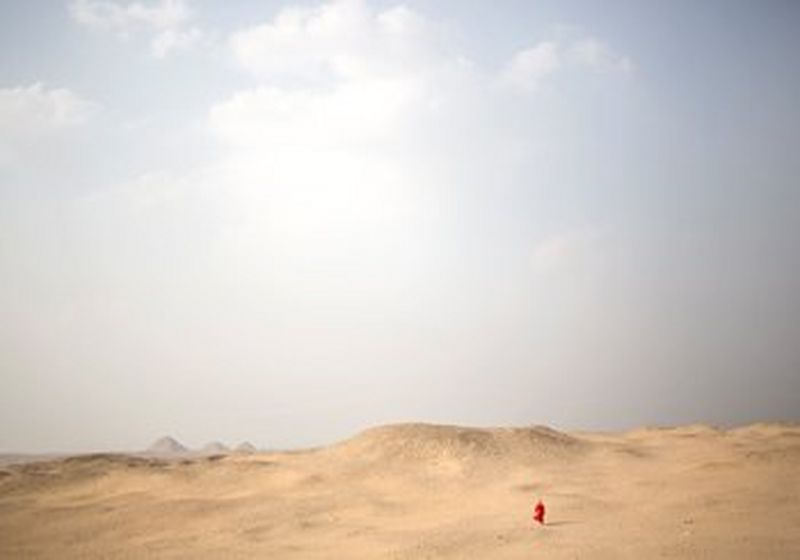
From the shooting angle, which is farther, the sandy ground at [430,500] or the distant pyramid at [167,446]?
the distant pyramid at [167,446]

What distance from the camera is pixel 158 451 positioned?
13800cm

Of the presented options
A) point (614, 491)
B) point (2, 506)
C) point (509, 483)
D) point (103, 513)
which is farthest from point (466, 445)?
point (2, 506)

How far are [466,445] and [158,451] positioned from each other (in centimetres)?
12689

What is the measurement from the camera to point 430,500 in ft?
73.8

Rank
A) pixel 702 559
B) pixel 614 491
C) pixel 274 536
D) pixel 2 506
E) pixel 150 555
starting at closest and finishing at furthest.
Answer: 1. pixel 702 559
2. pixel 150 555
3. pixel 274 536
4. pixel 614 491
5. pixel 2 506

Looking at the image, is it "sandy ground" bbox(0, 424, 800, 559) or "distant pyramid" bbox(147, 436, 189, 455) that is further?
"distant pyramid" bbox(147, 436, 189, 455)

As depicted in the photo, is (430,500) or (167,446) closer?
(430,500)

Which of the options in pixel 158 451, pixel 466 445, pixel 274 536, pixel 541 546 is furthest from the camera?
pixel 158 451

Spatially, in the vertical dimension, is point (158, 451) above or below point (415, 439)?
below

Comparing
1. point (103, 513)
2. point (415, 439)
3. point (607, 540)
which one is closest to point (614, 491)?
point (607, 540)

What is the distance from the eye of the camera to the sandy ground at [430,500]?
1557 cm

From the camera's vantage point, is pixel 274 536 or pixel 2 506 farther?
pixel 2 506

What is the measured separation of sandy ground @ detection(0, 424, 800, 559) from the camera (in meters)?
15.6

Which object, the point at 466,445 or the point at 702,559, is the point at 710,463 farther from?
the point at 702,559
